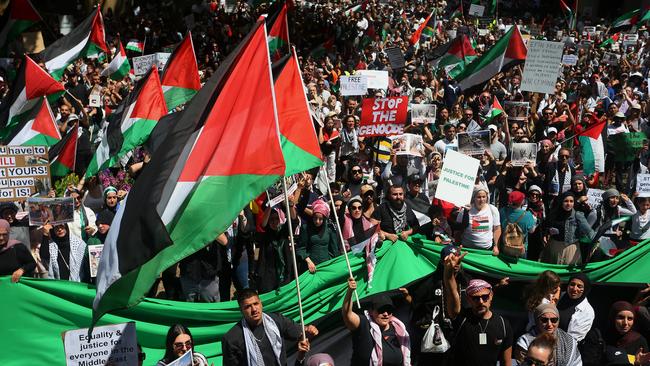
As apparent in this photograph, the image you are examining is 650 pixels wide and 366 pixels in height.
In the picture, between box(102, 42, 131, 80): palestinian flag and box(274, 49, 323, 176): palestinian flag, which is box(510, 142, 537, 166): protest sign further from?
box(102, 42, 131, 80): palestinian flag

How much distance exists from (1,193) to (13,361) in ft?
6.86

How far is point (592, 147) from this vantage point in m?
12.7

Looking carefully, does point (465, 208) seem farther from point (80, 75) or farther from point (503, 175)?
point (80, 75)

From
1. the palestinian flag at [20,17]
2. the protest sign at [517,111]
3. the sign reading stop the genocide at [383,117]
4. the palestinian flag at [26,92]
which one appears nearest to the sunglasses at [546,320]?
the sign reading stop the genocide at [383,117]

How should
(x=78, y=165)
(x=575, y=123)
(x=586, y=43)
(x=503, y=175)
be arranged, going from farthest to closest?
(x=586, y=43)
(x=575, y=123)
(x=78, y=165)
(x=503, y=175)

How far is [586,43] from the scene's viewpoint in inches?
1021

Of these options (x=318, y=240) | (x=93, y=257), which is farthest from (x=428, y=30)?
(x=93, y=257)

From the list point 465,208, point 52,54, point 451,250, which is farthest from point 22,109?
point 451,250

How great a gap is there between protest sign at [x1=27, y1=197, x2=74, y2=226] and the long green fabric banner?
0.83 metres

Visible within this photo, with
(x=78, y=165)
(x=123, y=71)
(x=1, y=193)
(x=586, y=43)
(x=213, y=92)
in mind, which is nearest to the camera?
(x=213, y=92)

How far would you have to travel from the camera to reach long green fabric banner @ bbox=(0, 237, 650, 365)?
7.48 metres

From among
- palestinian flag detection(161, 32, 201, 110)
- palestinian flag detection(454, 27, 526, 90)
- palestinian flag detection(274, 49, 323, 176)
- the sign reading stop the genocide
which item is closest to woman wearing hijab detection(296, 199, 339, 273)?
palestinian flag detection(274, 49, 323, 176)

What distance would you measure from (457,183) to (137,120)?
4.30 meters

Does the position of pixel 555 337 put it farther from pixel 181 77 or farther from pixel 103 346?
pixel 181 77
